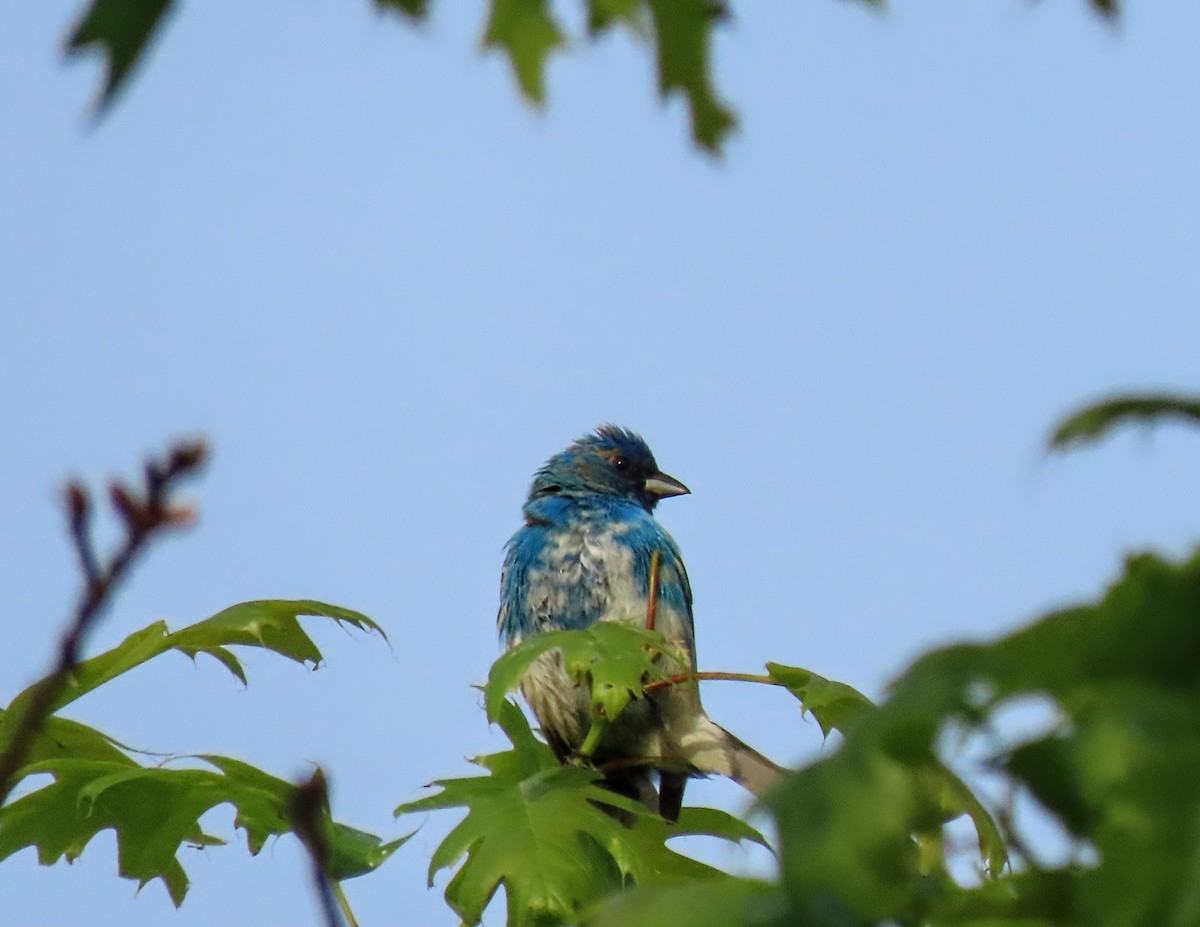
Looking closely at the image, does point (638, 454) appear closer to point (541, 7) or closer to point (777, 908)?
point (541, 7)

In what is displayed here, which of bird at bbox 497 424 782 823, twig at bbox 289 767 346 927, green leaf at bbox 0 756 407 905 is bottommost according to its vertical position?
twig at bbox 289 767 346 927

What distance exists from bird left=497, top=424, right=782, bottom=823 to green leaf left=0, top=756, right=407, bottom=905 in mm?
2374

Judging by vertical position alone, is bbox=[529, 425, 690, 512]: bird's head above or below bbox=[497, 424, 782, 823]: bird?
above

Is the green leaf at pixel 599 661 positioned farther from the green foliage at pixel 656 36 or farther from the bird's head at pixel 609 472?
the bird's head at pixel 609 472

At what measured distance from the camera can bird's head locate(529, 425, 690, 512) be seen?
977 cm

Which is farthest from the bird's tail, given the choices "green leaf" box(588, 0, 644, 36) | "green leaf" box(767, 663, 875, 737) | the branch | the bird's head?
the branch

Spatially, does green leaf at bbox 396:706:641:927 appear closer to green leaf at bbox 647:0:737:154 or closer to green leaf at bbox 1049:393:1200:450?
green leaf at bbox 647:0:737:154

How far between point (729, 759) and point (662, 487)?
154 inches

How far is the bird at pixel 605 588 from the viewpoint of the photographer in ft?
25.1

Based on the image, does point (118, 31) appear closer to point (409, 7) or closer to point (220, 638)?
point (409, 7)

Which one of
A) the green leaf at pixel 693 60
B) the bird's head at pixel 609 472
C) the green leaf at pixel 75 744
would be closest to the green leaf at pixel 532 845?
the green leaf at pixel 75 744

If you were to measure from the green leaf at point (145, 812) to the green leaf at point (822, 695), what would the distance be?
3.94 feet

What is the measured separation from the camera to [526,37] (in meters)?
2.55

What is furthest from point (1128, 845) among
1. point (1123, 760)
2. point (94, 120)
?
point (94, 120)
